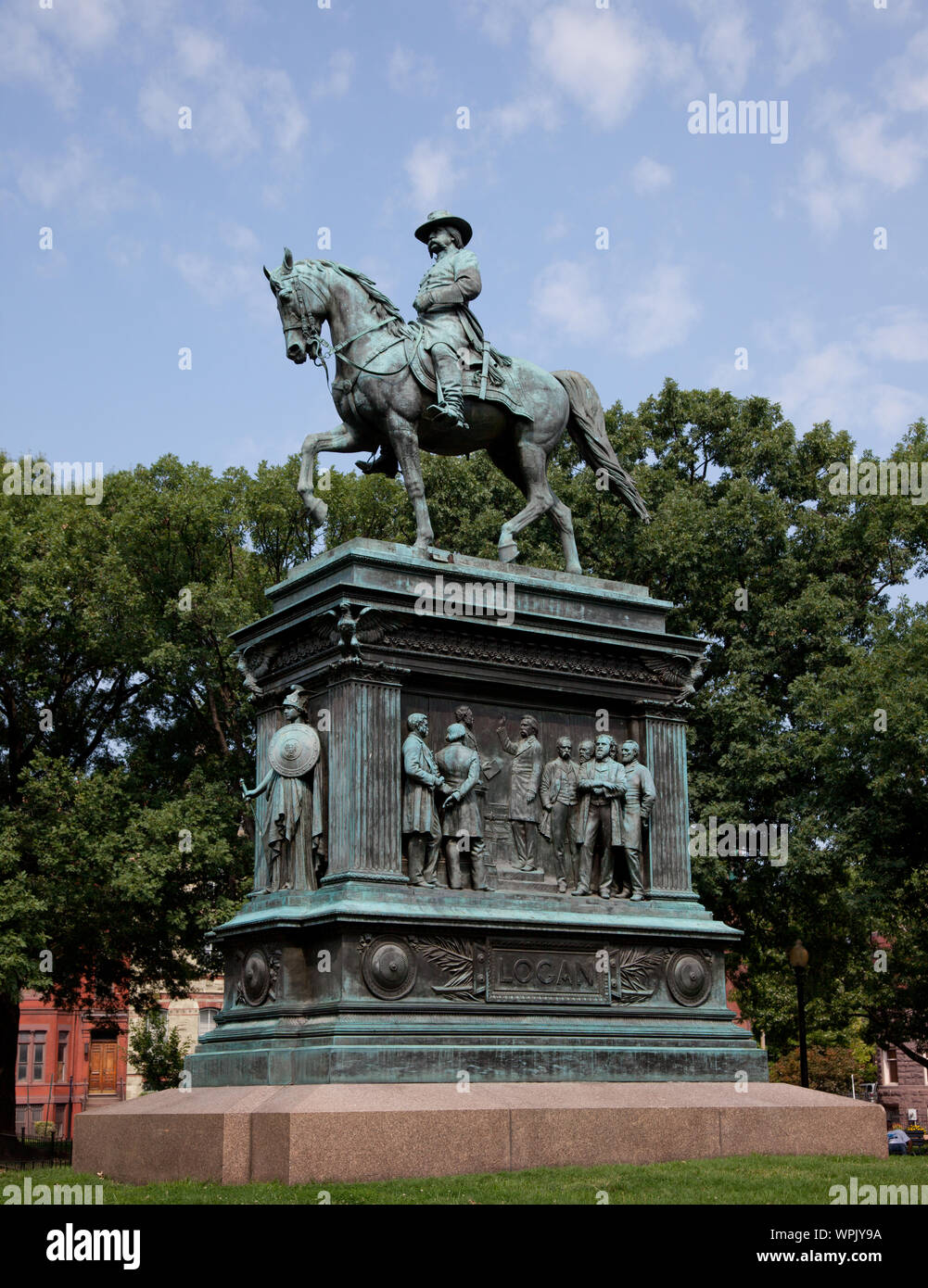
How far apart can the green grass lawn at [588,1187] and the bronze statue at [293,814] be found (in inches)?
151

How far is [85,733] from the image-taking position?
39.0 m

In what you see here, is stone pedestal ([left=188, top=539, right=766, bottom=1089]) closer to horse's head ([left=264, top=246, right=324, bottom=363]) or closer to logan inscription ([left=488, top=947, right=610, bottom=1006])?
logan inscription ([left=488, top=947, right=610, bottom=1006])

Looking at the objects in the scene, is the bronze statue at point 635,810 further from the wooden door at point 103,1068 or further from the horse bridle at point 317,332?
the wooden door at point 103,1068

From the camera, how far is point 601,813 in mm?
18766

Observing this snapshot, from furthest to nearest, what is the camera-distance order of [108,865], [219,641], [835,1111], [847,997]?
1. [847,997]
2. [219,641]
3. [108,865]
4. [835,1111]

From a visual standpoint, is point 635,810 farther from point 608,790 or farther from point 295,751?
point 295,751

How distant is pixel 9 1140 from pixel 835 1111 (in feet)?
81.5

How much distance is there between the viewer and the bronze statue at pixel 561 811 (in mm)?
18500

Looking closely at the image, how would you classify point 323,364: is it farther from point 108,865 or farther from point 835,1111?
point 108,865

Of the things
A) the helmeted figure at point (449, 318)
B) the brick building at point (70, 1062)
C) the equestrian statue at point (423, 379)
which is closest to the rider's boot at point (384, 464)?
the equestrian statue at point (423, 379)

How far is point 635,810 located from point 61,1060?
239 feet

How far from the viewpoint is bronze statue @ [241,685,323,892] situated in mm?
17297

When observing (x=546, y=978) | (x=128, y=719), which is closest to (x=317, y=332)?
(x=546, y=978)
